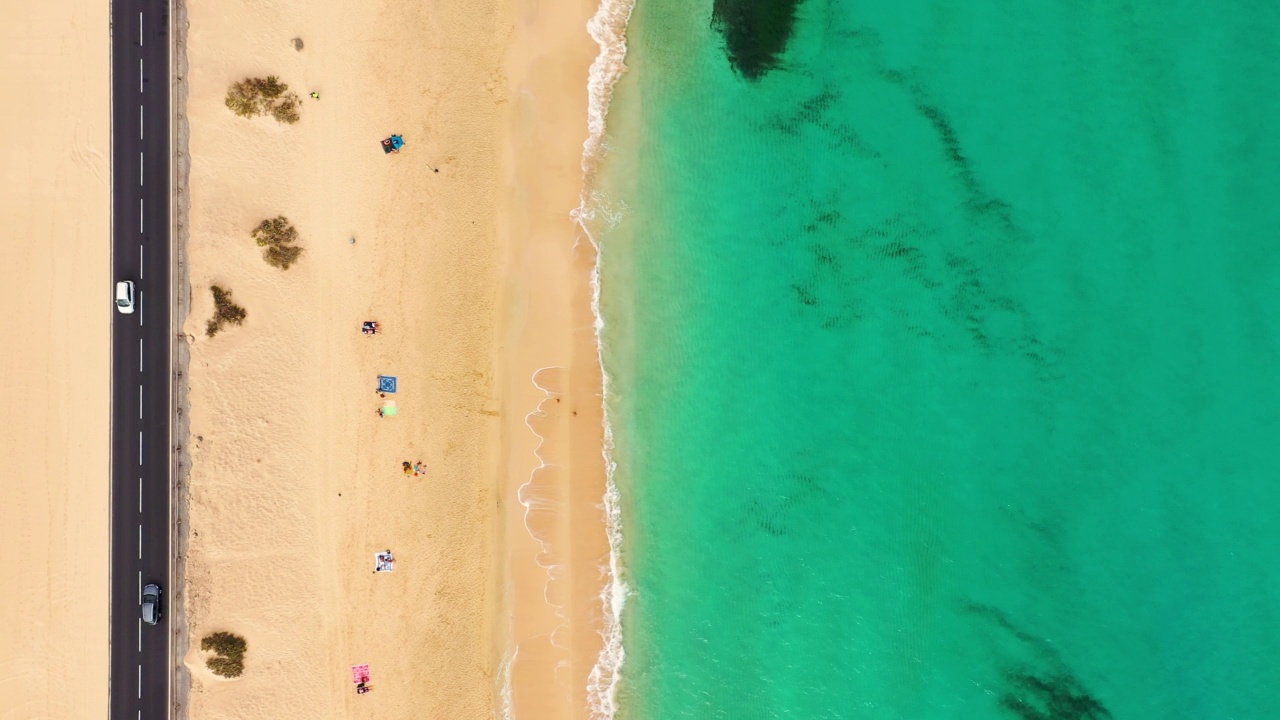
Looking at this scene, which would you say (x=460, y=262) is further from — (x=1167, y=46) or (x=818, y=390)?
(x=1167, y=46)

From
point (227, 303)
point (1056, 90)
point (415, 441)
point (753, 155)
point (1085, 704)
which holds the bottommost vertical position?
point (1085, 704)

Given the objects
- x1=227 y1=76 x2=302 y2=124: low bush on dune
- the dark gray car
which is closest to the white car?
x1=227 y1=76 x2=302 y2=124: low bush on dune

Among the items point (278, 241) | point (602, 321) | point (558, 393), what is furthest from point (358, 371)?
point (602, 321)

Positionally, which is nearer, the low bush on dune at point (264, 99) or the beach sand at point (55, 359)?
the beach sand at point (55, 359)

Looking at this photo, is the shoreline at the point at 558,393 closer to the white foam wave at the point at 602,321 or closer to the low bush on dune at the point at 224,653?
the white foam wave at the point at 602,321

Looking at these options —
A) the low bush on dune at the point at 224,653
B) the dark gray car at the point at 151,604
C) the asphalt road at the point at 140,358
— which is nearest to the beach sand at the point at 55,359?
the asphalt road at the point at 140,358

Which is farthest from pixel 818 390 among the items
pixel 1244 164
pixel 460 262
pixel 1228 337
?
pixel 1244 164
